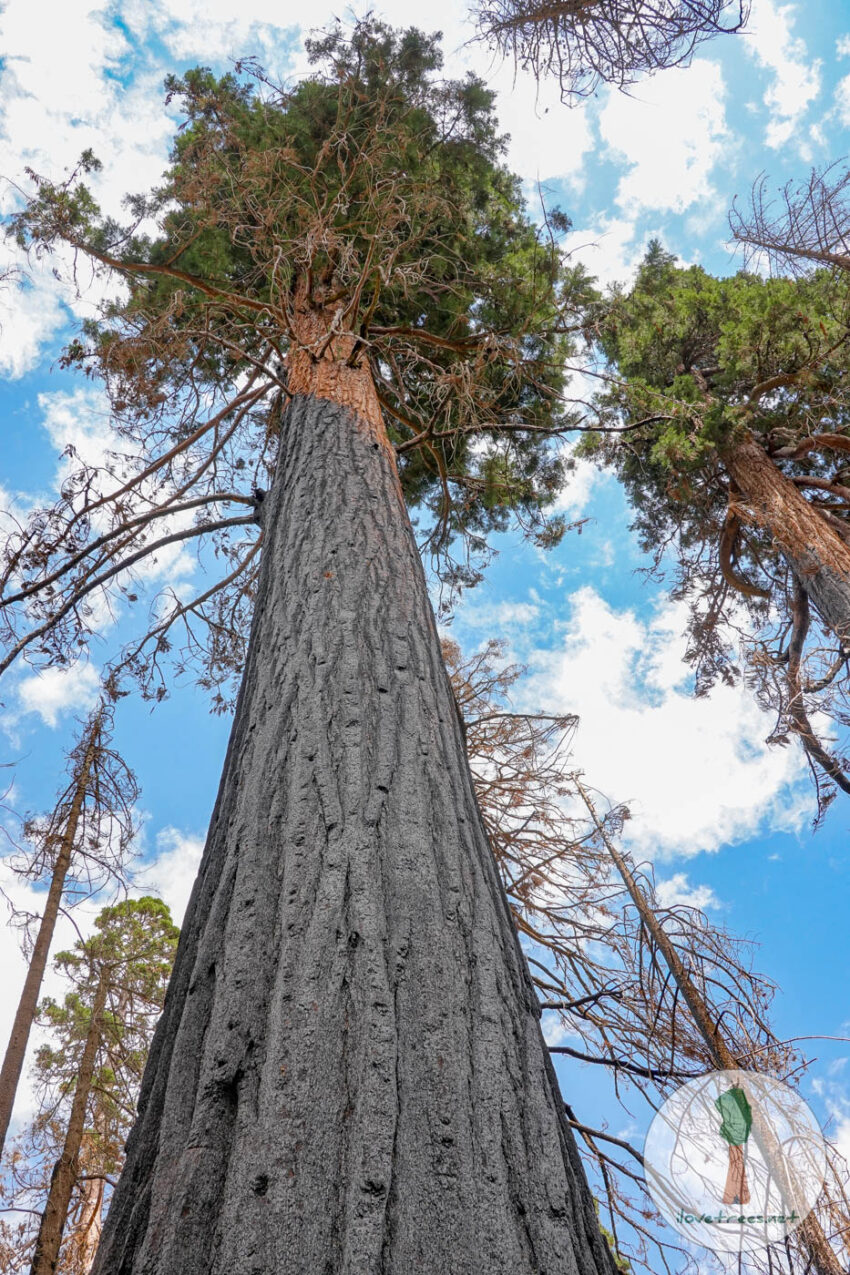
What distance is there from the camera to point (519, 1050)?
115cm

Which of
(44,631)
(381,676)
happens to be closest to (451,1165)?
(381,676)

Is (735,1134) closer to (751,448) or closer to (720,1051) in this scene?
(720,1051)

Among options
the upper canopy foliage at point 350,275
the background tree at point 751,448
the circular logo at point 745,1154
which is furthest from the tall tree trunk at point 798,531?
the circular logo at point 745,1154

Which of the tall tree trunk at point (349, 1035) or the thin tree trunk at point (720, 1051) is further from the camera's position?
the thin tree trunk at point (720, 1051)

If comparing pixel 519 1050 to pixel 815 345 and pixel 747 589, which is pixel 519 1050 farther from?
pixel 747 589

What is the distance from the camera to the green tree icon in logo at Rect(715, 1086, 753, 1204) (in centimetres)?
272

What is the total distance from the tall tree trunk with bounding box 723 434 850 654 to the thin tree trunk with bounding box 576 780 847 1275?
3.28 metres

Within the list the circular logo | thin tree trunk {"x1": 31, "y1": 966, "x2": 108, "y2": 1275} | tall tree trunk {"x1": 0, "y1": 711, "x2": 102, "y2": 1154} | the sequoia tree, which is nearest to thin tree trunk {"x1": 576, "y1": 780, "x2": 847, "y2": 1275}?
the circular logo

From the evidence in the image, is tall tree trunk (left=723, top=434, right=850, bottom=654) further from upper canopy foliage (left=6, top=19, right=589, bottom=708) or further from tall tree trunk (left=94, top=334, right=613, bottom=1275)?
tall tree trunk (left=94, top=334, right=613, bottom=1275)

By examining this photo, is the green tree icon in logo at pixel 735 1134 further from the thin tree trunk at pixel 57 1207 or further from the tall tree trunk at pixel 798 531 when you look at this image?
the tall tree trunk at pixel 798 531

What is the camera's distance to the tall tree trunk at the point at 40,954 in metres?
2.84

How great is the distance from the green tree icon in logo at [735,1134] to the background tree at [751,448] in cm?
341

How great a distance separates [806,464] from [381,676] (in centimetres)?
963

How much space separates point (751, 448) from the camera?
8.09 m
